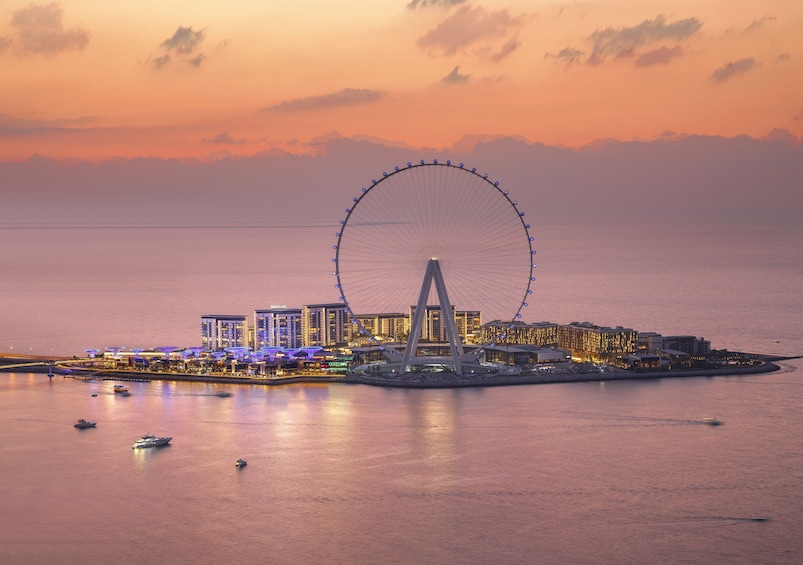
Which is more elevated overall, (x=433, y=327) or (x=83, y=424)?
(x=433, y=327)

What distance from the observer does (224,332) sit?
24.0m

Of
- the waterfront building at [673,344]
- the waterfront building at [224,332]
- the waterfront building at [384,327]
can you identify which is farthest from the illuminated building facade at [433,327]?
the waterfront building at [673,344]

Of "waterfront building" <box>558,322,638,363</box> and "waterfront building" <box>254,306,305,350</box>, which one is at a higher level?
"waterfront building" <box>254,306,305,350</box>

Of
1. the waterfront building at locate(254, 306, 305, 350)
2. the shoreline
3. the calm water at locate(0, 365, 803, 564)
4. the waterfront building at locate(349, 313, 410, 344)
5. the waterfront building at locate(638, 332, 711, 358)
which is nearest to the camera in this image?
the calm water at locate(0, 365, 803, 564)

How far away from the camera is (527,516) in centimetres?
1270

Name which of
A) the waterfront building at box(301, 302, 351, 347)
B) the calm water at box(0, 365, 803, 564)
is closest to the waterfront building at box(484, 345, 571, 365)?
the calm water at box(0, 365, 803, 564)

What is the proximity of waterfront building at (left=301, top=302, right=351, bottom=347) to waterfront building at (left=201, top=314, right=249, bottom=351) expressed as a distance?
46.5 inches

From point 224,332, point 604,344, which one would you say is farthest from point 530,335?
point 224,332

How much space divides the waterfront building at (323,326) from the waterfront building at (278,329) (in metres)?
0.14

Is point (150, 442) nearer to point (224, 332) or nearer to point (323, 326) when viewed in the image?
point (224, 332)

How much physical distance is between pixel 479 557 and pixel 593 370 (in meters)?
9.93

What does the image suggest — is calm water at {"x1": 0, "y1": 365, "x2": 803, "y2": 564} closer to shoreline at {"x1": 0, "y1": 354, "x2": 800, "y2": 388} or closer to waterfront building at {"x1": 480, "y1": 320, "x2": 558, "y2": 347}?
shoreline at {"x1": 0, "y1": 354, "x2": 800, "y2": 388}

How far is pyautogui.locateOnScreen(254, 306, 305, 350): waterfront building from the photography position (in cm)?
2397

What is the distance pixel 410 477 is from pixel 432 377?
630cm
